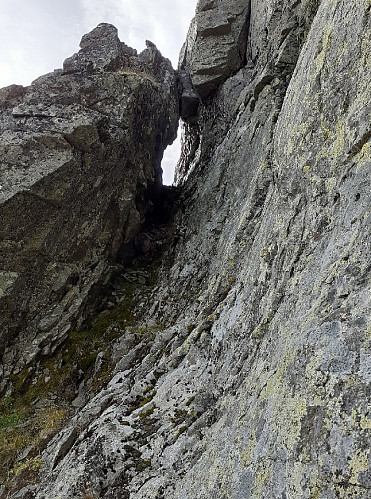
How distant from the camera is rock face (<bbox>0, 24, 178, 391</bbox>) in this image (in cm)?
1620

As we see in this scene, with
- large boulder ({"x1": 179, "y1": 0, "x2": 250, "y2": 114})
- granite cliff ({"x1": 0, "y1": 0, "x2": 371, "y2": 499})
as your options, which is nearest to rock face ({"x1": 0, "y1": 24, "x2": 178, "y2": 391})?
granite cliff ({"x1": 0, "y1": 0, "x2": 371, "y2": 499})

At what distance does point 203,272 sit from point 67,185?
7189 mm

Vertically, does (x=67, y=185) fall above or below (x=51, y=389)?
above

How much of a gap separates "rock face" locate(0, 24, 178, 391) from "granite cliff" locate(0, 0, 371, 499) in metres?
0.09

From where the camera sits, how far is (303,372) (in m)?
5.09

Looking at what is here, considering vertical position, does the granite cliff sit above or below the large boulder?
below

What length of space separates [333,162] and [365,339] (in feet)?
14.2

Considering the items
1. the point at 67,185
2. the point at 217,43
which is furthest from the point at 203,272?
the point at 217,43

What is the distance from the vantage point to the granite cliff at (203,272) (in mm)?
5234

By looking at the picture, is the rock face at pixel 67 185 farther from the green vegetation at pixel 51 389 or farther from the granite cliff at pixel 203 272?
the green vegetation at pixel 51 389

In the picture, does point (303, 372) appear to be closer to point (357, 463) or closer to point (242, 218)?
point (357, 463)

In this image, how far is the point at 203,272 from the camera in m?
16.1

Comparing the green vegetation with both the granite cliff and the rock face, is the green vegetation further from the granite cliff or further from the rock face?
the rock face

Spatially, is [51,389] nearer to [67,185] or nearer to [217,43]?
[67,185]
